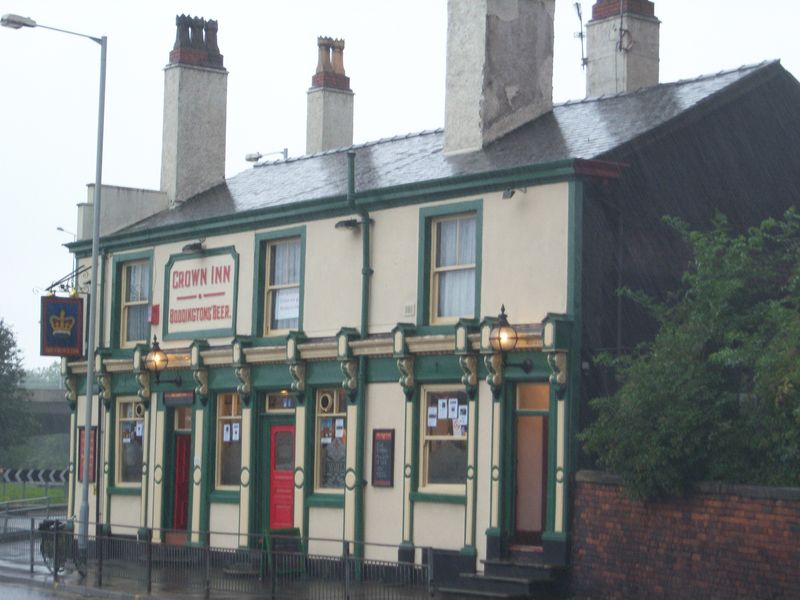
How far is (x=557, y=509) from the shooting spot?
67.9 ft

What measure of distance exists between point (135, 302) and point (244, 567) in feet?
28.3

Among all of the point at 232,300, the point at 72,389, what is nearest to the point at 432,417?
the point at 232,300

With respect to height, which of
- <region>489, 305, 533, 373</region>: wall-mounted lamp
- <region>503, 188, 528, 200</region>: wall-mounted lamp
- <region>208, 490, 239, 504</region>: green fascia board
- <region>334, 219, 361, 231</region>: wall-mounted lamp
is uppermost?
<region>503, 188, 528, 200</region>: wall-mounted lamp

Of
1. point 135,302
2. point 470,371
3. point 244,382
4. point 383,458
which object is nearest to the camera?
point 470,371

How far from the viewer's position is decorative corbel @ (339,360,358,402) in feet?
80.1

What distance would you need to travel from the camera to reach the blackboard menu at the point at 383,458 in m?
23.8

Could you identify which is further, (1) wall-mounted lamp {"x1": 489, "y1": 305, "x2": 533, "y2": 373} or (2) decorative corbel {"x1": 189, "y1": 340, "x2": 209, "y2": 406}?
(2) decorative corbel {"x1": 189, "y1": 340, "x2": 209, "y2": 406}

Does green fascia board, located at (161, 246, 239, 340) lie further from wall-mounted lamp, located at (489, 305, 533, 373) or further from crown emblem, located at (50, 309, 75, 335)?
wall-mounted lamp, located at (489, 305, 533, 373)

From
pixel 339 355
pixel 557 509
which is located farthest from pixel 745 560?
pixel 339 355

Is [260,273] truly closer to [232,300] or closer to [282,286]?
[282,286]

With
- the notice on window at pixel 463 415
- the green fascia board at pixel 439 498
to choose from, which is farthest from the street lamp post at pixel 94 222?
the notice on window at pixel 463 415

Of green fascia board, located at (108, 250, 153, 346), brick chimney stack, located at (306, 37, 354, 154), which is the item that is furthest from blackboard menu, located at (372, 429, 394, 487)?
brick chimney stack, located at (306, 37, 354, 154)

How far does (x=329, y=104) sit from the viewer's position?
37.4 m

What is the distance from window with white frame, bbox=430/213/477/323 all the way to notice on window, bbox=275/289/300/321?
3607 millimetres
